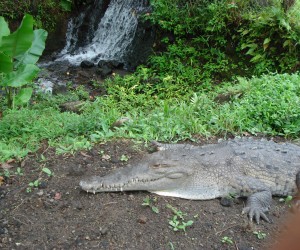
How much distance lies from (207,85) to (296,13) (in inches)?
121

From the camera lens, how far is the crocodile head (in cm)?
402

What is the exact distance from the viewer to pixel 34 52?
7.49m

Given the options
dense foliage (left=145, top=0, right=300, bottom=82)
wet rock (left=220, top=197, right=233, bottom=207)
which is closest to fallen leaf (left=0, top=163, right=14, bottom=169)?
wet rock (left=220, top=197, right=233, bottom=207)

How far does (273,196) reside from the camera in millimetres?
4480

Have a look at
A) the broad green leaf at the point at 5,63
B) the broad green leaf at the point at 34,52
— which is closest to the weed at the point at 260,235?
the broad green leaf at the point at 5,63

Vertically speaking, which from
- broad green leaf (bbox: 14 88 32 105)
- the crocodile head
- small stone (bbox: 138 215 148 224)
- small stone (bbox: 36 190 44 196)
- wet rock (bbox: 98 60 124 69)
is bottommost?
wet rock (bbox: 98 60 124 69)

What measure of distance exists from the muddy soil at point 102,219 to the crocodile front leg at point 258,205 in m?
0.08

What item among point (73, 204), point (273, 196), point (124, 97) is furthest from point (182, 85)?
point (73, 204)

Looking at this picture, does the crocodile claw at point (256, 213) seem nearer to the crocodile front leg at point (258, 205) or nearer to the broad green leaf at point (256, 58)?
the crocodile front leg at point (258, 205)

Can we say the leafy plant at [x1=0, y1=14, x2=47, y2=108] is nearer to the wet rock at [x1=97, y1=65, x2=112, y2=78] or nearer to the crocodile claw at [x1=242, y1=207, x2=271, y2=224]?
the wet rock at [x1=97, y1=65, x2=112, y2=78]

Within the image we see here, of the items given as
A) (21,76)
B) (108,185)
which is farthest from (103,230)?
(21,76)

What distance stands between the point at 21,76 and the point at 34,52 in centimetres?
82

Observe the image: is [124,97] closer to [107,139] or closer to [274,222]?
[107,139]

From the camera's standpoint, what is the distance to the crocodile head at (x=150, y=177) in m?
4.02
